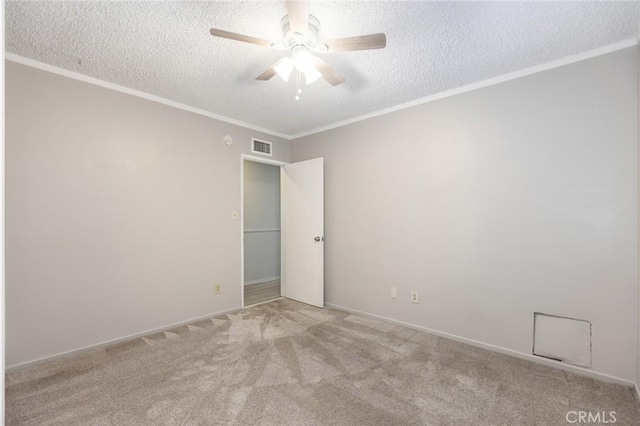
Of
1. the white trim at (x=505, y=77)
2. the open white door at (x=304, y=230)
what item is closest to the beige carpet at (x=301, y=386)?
the open white door at (x=304, y=230)

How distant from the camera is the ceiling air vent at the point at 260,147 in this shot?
3.98 metres

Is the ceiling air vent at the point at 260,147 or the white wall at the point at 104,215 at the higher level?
the ceiling air vent at the point at 260,147

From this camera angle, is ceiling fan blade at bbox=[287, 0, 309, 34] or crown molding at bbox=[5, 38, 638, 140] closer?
ceiling fan blade at bbox=[287, 0, 309, 34]

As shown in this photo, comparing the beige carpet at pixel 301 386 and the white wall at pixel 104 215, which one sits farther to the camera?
the white wall at pixel 104 215

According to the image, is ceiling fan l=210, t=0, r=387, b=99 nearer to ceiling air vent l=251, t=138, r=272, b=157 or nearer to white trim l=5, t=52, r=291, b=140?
white trim l=5, t=52, r=291, b=140

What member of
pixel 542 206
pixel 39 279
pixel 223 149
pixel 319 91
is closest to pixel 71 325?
pixel 39 279

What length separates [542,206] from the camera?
95.8 inches

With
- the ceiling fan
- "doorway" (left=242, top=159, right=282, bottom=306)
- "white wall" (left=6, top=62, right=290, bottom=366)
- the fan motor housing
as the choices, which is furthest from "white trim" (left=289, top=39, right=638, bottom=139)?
"doorway" (left=242, top=159, right=282, bottom=306)

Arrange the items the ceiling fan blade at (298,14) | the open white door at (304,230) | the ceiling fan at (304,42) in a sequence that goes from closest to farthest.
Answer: the ceiling fan blade at (298,14) → the ceiling fan at (304,42) → the open white door at (304,230)

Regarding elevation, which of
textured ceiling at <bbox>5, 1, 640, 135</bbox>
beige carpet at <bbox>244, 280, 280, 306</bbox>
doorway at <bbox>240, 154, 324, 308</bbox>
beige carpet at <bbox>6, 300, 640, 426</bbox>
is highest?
textured ceiling at <bbox>5, 1, 640, 135</bbox>

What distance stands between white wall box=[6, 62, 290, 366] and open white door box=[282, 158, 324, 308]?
981 mm

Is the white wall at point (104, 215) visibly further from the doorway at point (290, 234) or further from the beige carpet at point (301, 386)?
the doorway at point (290, 234)

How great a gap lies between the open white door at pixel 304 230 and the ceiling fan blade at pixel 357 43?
218 cm

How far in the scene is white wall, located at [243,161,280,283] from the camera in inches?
211
